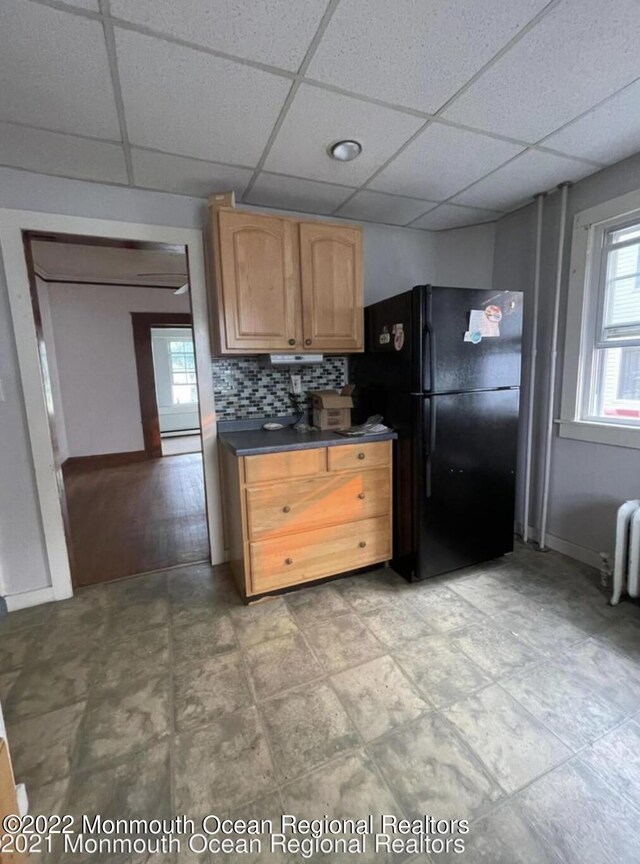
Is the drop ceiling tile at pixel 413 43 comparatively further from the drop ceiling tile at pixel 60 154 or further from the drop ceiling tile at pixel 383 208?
the drop ceiling tile at pixel 60 154

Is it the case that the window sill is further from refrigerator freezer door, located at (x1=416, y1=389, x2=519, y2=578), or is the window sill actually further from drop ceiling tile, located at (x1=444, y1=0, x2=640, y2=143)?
drop ceiling tile, located at (x1=444, y1=0, x2=640, y2=143)

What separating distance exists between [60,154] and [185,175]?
56 centimetres

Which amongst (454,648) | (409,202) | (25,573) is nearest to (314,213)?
(409,202)

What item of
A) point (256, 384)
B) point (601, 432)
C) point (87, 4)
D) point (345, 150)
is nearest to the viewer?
point (87, 4)

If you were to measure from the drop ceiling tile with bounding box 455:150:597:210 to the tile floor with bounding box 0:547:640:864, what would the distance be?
93.5 inches

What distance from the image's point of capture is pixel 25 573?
2074 mm

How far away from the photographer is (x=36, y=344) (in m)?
1.97

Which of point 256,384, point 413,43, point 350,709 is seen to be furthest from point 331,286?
point 350,709

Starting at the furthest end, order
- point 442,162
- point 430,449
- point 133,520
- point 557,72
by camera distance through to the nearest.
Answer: point 133,520
point 430,449
point 442,162
point 557,72

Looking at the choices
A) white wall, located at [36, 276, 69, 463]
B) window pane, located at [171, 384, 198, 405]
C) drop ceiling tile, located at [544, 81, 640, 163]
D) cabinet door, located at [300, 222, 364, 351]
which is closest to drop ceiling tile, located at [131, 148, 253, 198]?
cabinet door, located at [300, 222, 364, 351]

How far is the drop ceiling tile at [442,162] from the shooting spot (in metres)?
1.71

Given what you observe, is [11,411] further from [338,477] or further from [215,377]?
[338,477]

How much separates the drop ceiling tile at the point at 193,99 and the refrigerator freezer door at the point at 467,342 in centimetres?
107

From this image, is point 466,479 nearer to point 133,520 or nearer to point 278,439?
point 278,439
